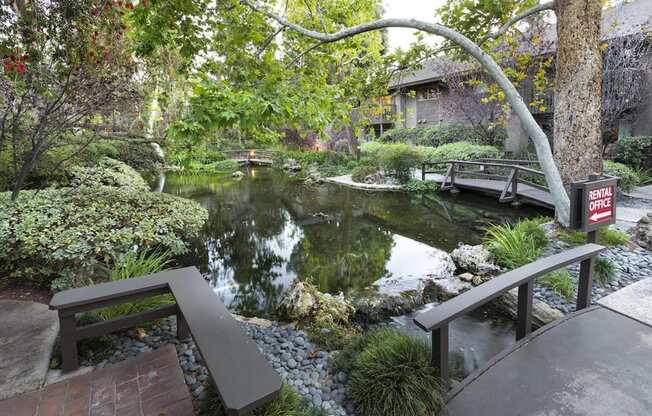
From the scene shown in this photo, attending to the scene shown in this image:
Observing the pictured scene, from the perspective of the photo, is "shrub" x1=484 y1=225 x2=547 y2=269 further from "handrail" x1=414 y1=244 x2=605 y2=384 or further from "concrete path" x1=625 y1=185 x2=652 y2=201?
"concrete path" x1=625 y1=185 x2=652 y2=201

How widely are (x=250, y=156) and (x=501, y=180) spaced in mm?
18001

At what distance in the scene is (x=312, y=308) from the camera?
3977 millimetres

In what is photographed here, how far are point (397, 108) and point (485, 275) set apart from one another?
65.6 feet

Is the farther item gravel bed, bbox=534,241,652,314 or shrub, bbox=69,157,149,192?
shrub, bbox=69,157,149,192

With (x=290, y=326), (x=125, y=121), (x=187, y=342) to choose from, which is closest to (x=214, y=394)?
(x=187, y=342)

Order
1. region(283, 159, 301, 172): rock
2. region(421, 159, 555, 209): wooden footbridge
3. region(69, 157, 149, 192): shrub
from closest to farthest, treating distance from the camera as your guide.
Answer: region(69, 157, 149, 192): shrub → region(421, 159, 555, 209): wooden footbridge → region(283, 159, 301, 172): rock

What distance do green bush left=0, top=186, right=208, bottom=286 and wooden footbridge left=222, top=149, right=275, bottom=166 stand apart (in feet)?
63.2

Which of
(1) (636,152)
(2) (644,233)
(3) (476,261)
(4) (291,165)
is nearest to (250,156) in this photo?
(4) (291,165)

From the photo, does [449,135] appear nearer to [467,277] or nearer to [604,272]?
[467,277]

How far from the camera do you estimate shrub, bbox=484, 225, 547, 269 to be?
14.9 ft

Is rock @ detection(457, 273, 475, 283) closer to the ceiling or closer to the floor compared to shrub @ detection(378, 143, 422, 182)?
closer to the floor

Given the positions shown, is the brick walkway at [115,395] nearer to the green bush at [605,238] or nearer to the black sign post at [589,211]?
the black sign post at [589,211]

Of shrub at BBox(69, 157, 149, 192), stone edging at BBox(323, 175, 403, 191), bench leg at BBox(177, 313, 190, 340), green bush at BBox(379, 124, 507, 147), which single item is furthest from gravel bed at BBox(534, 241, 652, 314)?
green bush at BBox(379, 124, 507, 147)

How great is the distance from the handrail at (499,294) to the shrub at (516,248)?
1.57 meters
